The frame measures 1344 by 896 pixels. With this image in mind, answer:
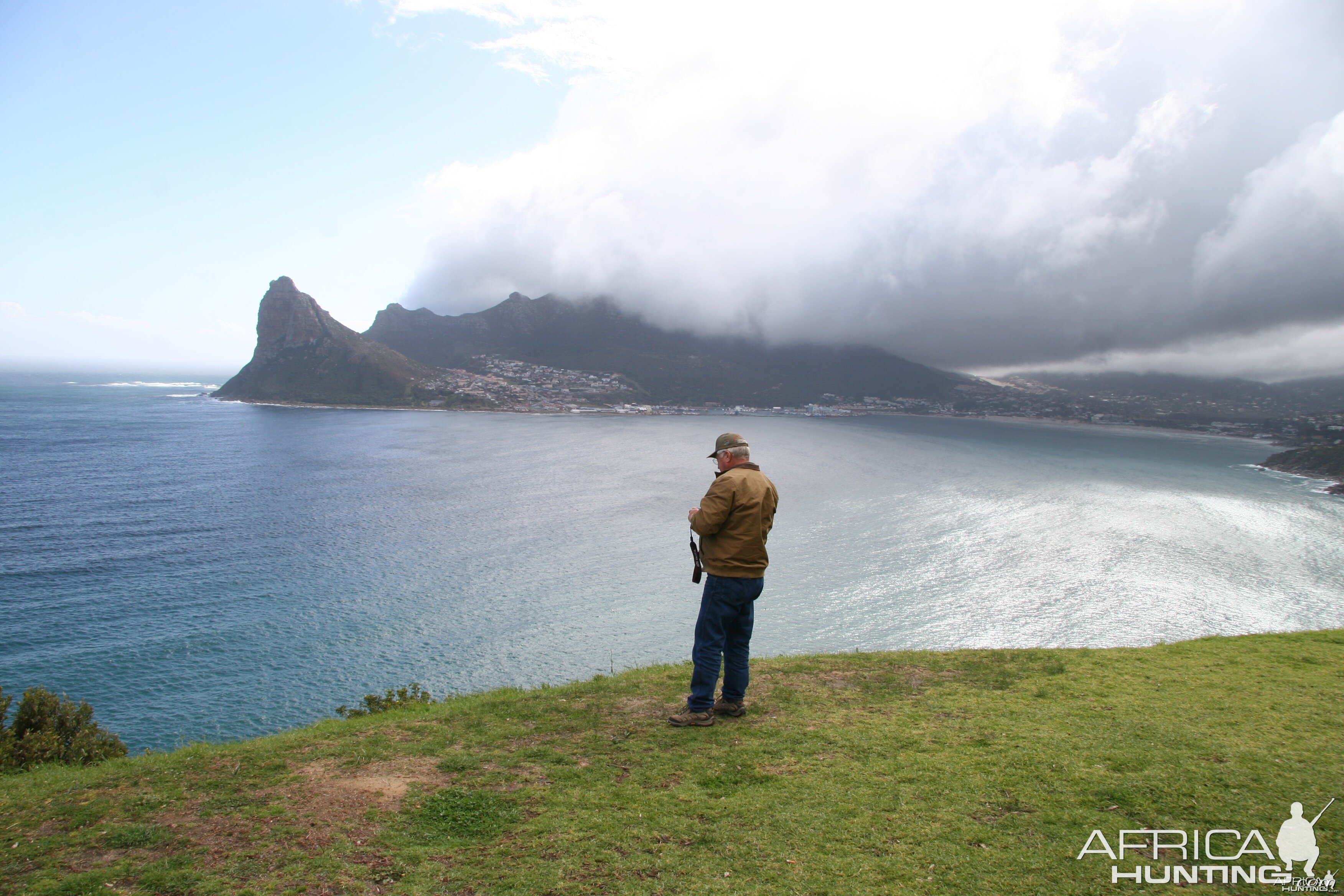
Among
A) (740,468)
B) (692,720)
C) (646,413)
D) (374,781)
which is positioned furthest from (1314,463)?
(374,781)

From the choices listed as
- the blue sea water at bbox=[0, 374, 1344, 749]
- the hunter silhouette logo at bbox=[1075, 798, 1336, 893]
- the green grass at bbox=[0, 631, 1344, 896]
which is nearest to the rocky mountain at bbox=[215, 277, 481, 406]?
the blue sea water at bbox=[0, 374, 1344, 749]

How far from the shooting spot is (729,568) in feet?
22.1

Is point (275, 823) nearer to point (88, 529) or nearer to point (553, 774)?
point (553, 774)

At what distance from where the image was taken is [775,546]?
45438mm

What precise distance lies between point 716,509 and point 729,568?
0.67 m

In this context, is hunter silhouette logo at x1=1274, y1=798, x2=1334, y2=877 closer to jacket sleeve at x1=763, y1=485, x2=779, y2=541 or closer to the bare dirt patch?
jacket sleeve at x1=763, y1=485, x2=779, y2=541

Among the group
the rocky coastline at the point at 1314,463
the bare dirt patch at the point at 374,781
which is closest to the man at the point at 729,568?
the bare dirt patch at the point at 374,781

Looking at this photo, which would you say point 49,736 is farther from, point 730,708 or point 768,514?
point 768,514

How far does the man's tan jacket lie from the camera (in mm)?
6656

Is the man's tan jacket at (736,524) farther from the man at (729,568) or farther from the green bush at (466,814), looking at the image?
the green bush at (466,814)

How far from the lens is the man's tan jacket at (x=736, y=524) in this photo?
6.66 meters

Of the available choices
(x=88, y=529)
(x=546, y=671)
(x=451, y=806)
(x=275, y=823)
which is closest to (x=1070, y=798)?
(x=451, y=806)

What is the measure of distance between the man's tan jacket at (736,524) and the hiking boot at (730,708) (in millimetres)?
1688

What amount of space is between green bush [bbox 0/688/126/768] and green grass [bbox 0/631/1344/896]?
7.03 ft
